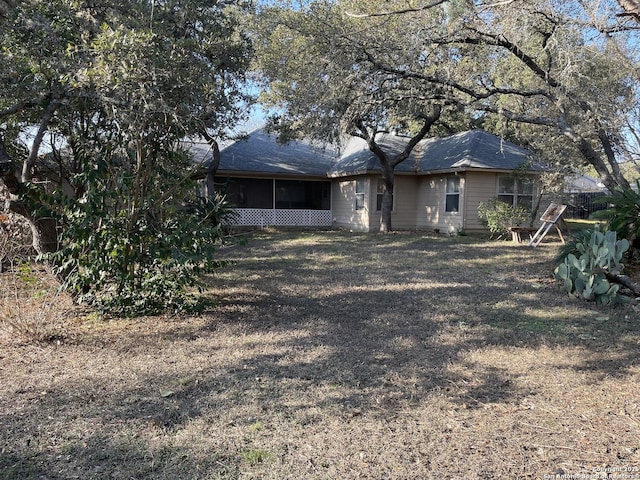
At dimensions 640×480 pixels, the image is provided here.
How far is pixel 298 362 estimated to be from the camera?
14.4ft

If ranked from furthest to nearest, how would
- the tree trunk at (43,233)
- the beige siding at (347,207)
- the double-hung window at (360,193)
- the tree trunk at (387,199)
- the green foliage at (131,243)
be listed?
1. the double-hung window at (360,193)
2. the beige siding at (347,207)
3. the tree trunk at (387,199)
4. the tree trunk at (43,233)
5. the green foliage at (131,243)

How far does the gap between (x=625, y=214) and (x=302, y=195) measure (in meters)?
14.3

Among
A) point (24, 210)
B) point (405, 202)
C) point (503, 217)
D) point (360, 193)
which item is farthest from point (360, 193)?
point (24, 210)

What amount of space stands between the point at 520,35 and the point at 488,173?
346 inches

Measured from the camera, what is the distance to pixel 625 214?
8219 millimetres

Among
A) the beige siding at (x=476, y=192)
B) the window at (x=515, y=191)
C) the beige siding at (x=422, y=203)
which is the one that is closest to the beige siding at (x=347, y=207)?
the beige siding at (x=422, y=203)

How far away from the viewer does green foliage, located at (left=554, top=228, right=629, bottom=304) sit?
644 cm

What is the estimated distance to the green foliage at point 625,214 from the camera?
323 inches

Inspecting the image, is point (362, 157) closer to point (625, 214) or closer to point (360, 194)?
point (360, 194)

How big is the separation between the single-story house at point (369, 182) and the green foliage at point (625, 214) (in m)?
7.06

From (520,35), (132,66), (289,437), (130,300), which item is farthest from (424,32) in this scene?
(289,437)

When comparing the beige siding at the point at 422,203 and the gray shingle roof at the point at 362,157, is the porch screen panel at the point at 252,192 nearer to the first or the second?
the gray shingle roof at the point at 362,157

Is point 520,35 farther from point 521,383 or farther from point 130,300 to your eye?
point 130,300

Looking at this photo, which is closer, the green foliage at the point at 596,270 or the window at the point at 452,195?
the green foliage at the point at 596,270
